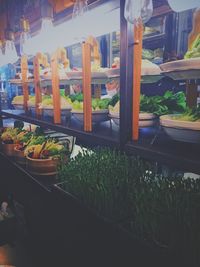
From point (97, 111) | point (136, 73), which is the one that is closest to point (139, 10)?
point (136, 73)

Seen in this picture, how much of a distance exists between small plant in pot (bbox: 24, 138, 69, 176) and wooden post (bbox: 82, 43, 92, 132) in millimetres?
481

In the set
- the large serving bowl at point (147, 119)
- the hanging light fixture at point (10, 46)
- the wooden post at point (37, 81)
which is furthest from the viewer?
the hanging light fixture at point (10, 46)

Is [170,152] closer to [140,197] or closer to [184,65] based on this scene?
[140,197]

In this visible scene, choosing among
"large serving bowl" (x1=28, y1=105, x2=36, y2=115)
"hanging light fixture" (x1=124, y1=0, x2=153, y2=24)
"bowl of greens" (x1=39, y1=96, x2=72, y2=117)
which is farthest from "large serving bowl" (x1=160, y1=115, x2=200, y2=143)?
"large serving bowl" (x1=28, y1=105, x2=36, y2=115)

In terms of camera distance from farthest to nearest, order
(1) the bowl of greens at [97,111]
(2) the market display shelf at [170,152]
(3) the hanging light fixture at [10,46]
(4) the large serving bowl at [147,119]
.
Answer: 1. (3) the hanging light fixture at [10,46]
2. (1) the bowl of greens at [97,111]
3. (4) the large serving bowl at [147,119]
4. (2) the market display shelf at [170,152]

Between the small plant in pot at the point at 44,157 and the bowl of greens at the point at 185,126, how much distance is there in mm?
1084

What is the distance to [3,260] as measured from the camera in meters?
2.19

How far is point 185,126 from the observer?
1.20m

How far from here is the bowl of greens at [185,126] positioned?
1188 millimetres

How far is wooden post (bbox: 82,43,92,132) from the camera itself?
1.69 meters

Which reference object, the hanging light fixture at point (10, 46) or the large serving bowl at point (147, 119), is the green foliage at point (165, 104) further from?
the hanging light fixture at point (10, 46)

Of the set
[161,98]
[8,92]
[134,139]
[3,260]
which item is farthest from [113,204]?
[8,92]

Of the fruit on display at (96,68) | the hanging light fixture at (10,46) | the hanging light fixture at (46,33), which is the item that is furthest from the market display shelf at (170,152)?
the hanging light fixture at (10,46)

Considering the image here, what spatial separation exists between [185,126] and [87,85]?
0.77m
